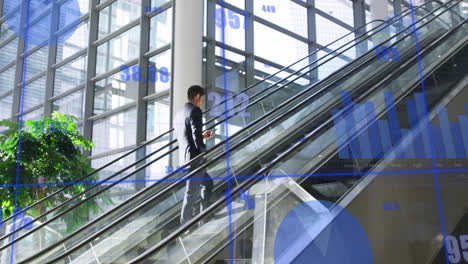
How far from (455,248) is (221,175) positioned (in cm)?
174

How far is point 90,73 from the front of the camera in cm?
927

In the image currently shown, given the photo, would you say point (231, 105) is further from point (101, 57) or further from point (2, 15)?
point (2, 15)

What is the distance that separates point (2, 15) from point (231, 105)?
27.8 feet

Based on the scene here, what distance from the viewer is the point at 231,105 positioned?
6.50 metres

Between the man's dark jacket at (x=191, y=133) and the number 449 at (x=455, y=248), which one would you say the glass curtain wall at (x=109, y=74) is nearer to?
the man's dark jacket at (x=191, y=133)

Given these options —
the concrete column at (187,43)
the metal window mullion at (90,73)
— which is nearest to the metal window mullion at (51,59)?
the metal window mullion at (90,73)

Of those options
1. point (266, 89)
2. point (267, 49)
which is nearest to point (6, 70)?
point (267, 49)

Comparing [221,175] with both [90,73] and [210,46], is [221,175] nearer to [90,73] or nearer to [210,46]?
[210,46]

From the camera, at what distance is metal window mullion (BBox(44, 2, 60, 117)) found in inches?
397

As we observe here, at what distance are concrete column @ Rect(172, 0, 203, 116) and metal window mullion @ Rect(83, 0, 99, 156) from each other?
2804mm
